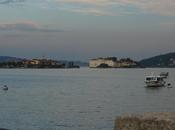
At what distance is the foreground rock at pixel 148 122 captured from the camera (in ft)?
17.8

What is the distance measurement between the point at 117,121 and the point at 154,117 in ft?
1.45

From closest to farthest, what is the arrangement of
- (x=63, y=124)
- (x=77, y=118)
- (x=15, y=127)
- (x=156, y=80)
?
(x=15, y=127), (x=63, y=124), (x=77, y=118), (x=156, y=80)

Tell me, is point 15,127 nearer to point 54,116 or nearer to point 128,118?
point 54,116

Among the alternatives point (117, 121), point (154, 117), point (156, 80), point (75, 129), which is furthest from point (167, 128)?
point (156, 80)

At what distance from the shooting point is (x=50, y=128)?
4141 cm

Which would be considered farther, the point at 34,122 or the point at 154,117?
the point at 34,122

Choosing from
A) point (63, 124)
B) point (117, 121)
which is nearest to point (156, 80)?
point (63, 124)

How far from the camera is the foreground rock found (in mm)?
5434

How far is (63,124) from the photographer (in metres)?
43.8

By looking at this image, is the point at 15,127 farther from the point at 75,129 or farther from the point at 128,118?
the point at 128,118

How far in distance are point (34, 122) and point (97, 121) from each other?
5.74 metres

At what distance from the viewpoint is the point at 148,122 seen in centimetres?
554

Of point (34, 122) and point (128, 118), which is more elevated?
point (128, 118)

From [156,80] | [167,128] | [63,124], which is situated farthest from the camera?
[156,80]
